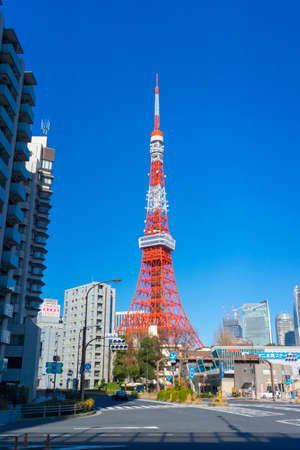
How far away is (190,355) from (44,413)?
67.6 meters

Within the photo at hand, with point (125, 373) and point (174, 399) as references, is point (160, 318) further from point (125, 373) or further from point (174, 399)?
point (174, 399)

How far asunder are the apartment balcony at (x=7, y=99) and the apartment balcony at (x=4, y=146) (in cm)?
363

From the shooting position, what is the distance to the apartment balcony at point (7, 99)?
41.2 m

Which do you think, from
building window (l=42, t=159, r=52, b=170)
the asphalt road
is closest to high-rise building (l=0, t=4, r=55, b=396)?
building window (l=42, t=159, r=52, b=170)

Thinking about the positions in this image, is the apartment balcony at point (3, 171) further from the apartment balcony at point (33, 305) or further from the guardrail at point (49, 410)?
the apartment balcony at point (33, 305)

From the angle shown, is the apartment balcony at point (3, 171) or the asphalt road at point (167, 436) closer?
the asphalt road at point (167, 436)

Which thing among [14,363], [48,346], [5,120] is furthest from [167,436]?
[48,346]

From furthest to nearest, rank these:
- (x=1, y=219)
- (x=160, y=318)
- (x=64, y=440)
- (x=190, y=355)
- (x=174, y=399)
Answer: (x=160, y=318)
(x=190, y=355)
(x=174, y=399)
(x=1, y=219)
(x=64, y=440)

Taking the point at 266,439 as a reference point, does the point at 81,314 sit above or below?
above

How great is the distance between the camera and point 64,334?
107875mm

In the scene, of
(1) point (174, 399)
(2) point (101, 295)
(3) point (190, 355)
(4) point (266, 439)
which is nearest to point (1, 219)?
(1) point (174, 399)

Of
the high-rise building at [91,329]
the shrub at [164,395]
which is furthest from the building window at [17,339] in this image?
the high-rise building at [91,329]

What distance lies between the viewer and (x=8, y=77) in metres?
42.5

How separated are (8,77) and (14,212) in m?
13.4
